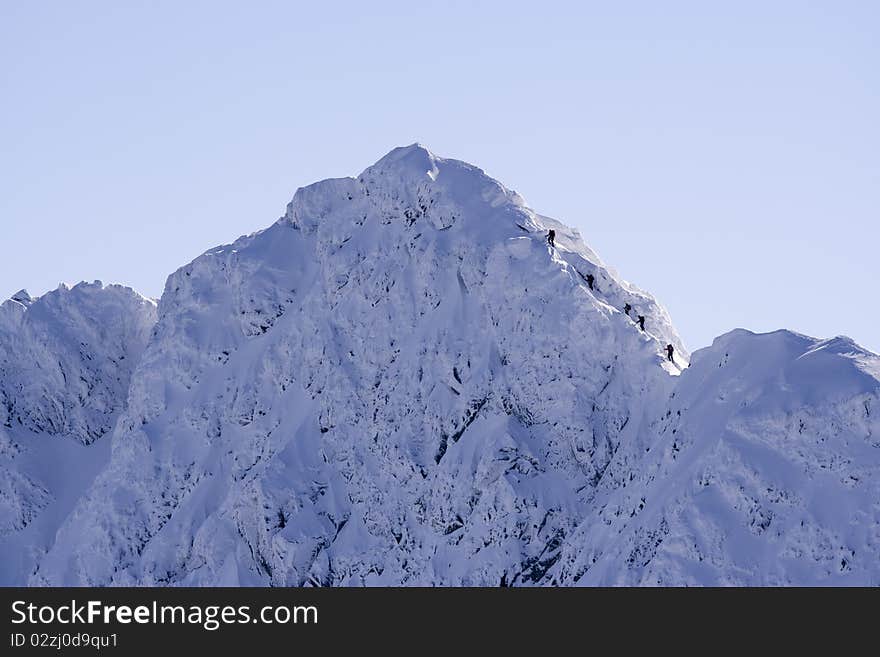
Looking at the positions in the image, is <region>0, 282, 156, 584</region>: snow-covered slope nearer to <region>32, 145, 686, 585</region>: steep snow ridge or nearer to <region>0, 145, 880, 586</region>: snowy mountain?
<region>0, 145, 880, 586</region>: snowy mountain

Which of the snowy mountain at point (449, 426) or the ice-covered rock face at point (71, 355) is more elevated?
the ice-covered rock face at point (71, 355)

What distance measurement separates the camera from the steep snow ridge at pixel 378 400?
135250 mm

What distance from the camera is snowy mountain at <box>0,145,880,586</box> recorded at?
11981cm

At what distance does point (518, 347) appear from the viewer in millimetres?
139125

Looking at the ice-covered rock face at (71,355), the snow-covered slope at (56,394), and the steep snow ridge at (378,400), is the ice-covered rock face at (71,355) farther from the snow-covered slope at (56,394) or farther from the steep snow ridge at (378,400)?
the steep snow ridge at (378,400)

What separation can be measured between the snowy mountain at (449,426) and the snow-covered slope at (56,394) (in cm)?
115

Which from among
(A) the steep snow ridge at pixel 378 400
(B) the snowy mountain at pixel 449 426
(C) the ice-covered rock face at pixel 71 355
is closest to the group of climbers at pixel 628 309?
(A) the steep snow ridge at pixel 378 400

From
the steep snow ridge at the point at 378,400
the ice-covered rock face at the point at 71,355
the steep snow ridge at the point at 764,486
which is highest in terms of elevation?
the ice-covered rock face at the point at 71,355
